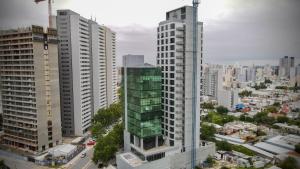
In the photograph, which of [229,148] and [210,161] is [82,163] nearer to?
[210,161]

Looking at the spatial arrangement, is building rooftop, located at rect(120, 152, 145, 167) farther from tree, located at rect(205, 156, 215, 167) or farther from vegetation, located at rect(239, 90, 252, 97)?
vegetation, located at rect(239, 90, 252, 97)

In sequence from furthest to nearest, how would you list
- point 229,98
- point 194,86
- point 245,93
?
point 245,93 < point 229,98 < point 194,86

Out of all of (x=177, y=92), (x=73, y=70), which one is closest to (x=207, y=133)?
(x=177, y=92)

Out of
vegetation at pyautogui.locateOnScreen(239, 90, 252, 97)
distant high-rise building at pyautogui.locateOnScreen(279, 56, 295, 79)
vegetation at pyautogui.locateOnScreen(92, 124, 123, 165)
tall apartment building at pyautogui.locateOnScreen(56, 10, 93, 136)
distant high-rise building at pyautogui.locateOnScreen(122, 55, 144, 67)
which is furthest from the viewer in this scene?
vegetation at pyautogui.locateOnScreen(239, 90, 252, 97)

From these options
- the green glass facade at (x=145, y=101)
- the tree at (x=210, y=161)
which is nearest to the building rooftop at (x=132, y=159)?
the green glass facade at (x=145, y=101)

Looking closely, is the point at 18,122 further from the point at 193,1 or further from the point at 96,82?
the point at 193,1

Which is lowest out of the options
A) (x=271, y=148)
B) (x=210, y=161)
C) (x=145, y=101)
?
(x=210, y=161)

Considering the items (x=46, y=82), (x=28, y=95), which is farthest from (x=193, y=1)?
(x=28, y=95)

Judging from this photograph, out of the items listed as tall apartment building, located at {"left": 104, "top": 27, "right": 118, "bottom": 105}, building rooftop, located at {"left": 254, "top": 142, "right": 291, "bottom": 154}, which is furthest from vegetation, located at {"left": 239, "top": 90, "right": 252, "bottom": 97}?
building rooftop, located at {"left": 254, "top": 142, "right": 291, "bottom": 154}
